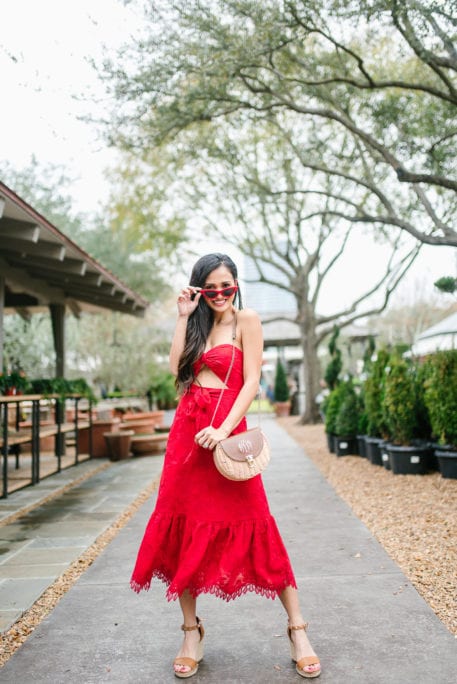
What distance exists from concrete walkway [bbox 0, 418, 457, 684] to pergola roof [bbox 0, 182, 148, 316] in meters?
3.45

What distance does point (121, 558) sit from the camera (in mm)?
4426

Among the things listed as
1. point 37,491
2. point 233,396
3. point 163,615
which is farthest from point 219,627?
point 37,491

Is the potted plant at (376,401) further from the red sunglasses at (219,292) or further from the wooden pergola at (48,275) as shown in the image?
the red sunglasses at (219,292)

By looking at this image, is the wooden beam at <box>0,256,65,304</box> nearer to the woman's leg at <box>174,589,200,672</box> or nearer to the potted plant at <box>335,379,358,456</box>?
the potted plant at <box>335,379,358,456</box>

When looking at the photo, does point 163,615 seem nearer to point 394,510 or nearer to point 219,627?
point 219,627

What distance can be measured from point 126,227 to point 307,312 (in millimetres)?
6252

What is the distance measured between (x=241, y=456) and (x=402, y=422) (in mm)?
5453

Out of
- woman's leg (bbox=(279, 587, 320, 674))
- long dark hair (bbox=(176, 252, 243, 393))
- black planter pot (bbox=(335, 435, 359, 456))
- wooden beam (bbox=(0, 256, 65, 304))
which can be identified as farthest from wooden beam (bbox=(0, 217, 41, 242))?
black planter pot (bbox=(335, 435, 359, 456))

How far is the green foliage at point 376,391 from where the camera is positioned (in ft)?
27.9

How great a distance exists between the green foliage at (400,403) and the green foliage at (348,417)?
207 centimetres

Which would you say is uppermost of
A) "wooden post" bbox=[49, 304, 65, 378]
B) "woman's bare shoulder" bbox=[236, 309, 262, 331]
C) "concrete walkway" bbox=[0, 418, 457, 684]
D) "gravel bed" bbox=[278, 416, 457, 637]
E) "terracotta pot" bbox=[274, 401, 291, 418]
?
"wooden post" bbox=[49, 304, 65, 378]

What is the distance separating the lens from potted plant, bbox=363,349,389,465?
852 centimetres

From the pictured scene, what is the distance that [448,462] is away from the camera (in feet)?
21.9

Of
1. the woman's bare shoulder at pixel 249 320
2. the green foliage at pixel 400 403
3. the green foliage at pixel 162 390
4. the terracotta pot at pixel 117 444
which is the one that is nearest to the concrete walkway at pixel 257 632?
the woman's bare shoulder at pixel 249 320
